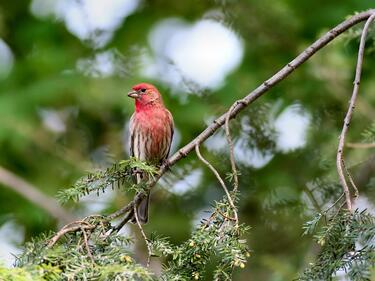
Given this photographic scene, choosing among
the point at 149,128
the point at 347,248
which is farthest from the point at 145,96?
the point at 347,248

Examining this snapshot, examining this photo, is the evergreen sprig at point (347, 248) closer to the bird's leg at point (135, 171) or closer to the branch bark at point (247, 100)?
the branch bark at point (247, 100)

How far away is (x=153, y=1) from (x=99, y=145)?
168 cm

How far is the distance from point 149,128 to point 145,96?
0.34 meters

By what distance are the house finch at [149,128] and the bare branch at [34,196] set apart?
43.9 inches

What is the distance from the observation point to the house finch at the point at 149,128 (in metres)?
6.02

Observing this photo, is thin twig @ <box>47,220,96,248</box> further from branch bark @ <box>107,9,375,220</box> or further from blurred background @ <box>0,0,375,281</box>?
blurred background @ <box>0,0,375,281</box>

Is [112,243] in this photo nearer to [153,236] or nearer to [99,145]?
[153,236]

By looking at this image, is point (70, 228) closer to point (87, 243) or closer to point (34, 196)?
point (87, 243)

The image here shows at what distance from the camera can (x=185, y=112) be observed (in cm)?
686

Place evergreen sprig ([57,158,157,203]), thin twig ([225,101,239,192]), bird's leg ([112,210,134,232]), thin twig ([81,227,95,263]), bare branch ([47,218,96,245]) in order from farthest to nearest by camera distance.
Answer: evergreen sprig ([57,158,157,203]) → bird's leg ([112,210,134,232]) → thin twig ([225,101,239,192]) → bare branch ([47,218,96,245]) → thin twig ([81,227,95,263])

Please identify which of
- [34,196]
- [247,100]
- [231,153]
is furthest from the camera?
[34,196]

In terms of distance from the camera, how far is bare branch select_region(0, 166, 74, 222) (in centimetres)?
682

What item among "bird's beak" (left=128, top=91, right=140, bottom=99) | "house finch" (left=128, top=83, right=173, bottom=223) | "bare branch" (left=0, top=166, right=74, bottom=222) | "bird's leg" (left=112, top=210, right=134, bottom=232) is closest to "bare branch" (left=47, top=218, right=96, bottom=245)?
"bird's leg" (left=112, top=210, right=134, bottom=232)

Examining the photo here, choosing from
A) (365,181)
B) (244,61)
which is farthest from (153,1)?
(365,181)
